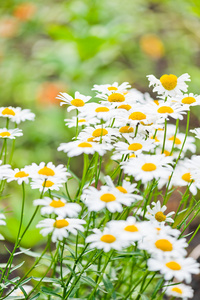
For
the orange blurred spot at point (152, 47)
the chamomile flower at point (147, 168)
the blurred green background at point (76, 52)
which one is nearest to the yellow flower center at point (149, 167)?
the chamomile flower at point (147, 168)

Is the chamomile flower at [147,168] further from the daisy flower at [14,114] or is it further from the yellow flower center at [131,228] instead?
the daisy flower at [14,114]

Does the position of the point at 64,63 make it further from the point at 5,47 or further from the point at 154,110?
the point at 154,110

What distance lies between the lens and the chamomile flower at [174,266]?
18.4 inches

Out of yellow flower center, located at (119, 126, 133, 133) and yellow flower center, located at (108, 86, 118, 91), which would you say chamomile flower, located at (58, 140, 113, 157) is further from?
yellow flower center, located at (108, 86, 118, 91)

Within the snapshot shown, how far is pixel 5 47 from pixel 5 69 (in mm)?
330

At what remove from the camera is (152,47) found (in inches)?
95.1

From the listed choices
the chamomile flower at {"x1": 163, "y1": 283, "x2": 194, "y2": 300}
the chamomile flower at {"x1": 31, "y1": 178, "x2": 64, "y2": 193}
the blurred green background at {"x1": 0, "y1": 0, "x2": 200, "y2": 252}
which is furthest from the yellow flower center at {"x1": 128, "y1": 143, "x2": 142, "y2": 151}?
the blurred green background at {"x1": 0, "y1": 0, "x2": 200, "y2": 252}

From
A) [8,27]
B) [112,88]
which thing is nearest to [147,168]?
[112,88]

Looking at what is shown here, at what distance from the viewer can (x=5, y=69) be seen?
2.22 m

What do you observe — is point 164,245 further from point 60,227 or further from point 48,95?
point 48,95

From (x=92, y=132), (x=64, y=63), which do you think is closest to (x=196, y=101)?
(x=92, y=132)

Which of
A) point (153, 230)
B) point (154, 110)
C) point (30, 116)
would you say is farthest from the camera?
point (30, 116)

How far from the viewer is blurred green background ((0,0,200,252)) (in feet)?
6.00

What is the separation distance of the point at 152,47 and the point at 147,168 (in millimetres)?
1981
